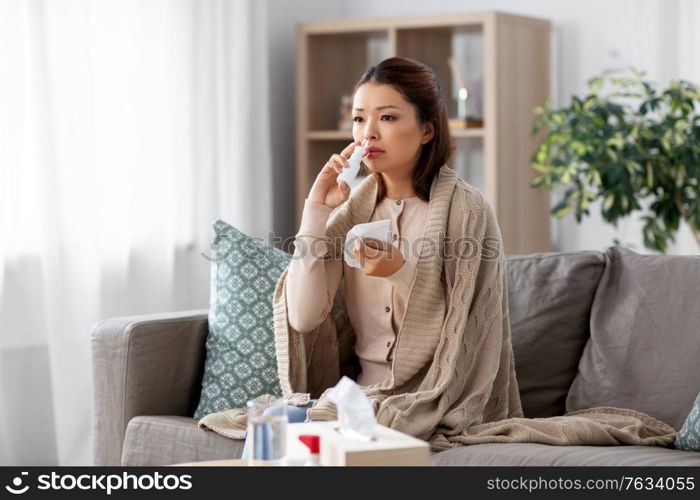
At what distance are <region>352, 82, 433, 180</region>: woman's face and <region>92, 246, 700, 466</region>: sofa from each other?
1.79ft

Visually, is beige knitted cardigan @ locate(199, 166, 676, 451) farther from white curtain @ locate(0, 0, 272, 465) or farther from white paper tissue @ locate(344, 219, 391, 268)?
white curtain @ locate(0, 0, 272, 465)

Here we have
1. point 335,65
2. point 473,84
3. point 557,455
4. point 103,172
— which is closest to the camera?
point 557,455

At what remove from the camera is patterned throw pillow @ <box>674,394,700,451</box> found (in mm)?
2061

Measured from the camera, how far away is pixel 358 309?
2287 mm

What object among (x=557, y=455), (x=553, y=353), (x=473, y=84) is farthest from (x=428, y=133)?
(x=473, y=84)

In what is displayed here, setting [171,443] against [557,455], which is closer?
[557,455]

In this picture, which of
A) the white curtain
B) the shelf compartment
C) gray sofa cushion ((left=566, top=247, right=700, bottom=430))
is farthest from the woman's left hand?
the shelf compartment

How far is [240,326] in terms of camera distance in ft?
8.14

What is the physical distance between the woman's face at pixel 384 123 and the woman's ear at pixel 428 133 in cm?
3

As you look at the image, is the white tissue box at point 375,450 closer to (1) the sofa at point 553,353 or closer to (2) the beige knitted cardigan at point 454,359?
(2) the beige knitted cardigan at point 454,359

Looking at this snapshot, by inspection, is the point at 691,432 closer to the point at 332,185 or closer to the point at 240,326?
the point at 332,185

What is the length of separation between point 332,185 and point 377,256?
0.21 metres

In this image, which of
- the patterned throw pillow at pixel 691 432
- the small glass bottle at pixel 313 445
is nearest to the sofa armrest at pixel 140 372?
the small glass bottle at pixel 313 445
